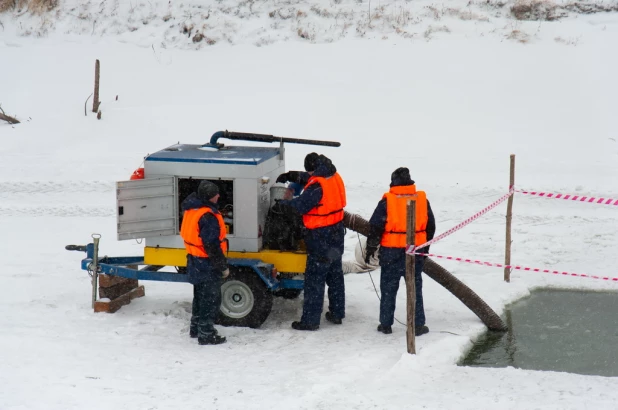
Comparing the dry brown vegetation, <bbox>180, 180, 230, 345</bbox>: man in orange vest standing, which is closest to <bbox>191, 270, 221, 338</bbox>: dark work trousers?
<bbox>180, 180, 230, 345</bbox>: man in orange vest standing

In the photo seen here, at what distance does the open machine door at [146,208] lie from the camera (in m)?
8.30

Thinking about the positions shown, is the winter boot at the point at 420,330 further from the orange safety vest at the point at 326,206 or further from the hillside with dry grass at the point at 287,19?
the hillside with dry grass at the point at 287,19

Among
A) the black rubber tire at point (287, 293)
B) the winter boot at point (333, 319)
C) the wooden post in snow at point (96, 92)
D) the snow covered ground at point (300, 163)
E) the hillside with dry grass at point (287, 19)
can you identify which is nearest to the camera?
the snow covered ground at point (300, 163)

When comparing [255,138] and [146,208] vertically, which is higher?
[255,138]

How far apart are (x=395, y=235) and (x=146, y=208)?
256cm

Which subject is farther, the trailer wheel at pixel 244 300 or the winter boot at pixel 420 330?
the trailer wheel at pixel 244 300

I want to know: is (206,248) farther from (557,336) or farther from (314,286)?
(557,336)

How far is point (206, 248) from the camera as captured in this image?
7719 mm

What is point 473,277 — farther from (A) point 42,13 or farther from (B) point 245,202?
(A) point 42,13

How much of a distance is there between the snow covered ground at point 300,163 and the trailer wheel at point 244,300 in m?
0.15

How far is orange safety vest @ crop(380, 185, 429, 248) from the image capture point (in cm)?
796

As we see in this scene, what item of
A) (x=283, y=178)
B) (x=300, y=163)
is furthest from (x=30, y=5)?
(x=283, y=178)

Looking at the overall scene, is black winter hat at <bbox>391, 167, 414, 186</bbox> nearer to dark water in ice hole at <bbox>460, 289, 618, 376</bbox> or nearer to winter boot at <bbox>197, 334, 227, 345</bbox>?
dark water in ice hole at <bbox>460, 289, 618, 376</bbox>

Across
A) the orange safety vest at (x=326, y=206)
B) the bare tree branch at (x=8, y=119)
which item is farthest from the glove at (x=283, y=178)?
the bare tree branch at (x=8, y=119)
